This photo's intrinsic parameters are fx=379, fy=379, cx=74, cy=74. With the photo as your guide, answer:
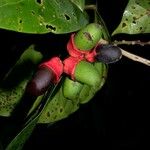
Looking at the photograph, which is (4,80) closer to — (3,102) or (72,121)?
(3,102)

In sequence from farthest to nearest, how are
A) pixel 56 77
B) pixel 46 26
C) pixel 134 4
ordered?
1. pixel 134 4
2. pixel 56 77
3. pixel 46 26

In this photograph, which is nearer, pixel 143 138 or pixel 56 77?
pixel 56 77

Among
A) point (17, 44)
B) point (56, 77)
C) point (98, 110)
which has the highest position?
point (56, 77)

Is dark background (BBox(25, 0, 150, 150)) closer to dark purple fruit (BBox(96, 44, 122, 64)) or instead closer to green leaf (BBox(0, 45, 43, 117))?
green leaf (BBox(0, 45, 43, 117))

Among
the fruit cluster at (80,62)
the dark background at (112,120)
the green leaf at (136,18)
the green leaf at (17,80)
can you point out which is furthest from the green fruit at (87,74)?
the dark background at (112,120)

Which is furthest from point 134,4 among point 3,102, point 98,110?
point 98,110

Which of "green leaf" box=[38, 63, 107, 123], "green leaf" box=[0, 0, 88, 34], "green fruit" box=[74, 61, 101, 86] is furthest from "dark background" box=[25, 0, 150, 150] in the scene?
"green leaf" box=[0, 0, 88, 34]
